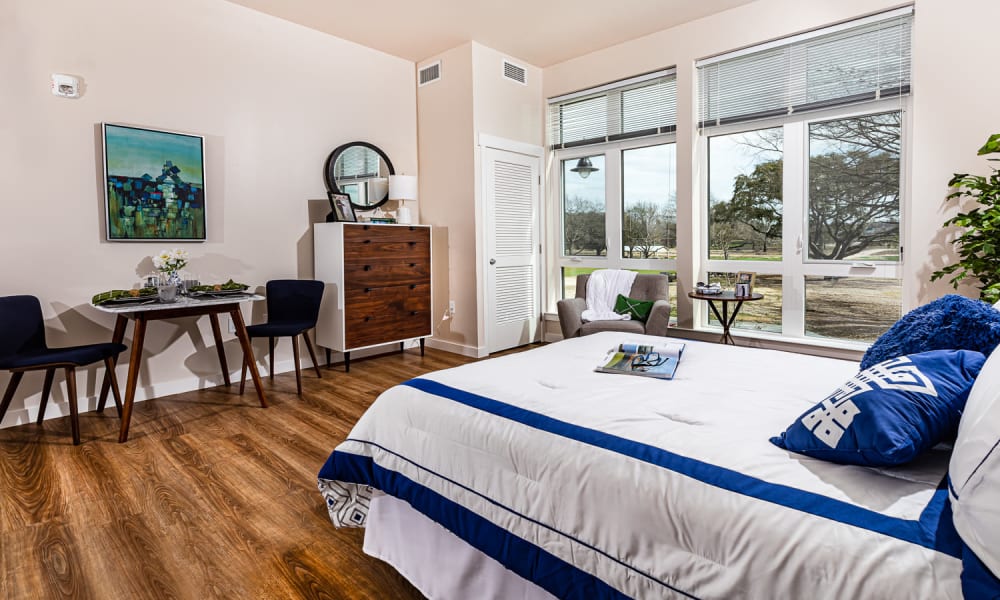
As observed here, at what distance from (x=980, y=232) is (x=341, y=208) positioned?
435 cm

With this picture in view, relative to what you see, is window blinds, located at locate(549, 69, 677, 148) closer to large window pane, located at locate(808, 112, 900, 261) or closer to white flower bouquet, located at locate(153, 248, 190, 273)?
large window pane, located at locate(808, 112, 900, 261)

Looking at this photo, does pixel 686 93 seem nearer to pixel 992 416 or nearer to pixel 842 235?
pixel 842 235

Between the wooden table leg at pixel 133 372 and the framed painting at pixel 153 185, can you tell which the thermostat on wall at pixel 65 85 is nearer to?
the framed painting at pixel 153 185

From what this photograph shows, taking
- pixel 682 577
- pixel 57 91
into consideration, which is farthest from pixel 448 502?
pixel 57 91

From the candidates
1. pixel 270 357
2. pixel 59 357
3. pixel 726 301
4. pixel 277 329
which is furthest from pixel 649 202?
pixel 59 357

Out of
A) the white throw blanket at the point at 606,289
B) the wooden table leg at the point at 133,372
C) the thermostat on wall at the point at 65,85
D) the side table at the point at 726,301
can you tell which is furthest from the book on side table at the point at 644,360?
the thermostat on wall at the point at 65,85

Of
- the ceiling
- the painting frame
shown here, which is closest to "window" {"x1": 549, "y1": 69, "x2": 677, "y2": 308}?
the ceiling

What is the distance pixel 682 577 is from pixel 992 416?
592 millimetres

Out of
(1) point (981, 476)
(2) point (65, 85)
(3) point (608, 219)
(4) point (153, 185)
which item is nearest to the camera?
(1) point (981, 476)

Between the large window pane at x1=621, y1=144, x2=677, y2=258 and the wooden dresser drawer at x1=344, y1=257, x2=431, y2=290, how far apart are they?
195 cm

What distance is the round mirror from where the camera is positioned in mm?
4746

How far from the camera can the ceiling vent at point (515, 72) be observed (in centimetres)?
531

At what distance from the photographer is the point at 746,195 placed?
454 centimetres

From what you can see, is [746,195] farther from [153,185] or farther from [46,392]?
[46,392]
